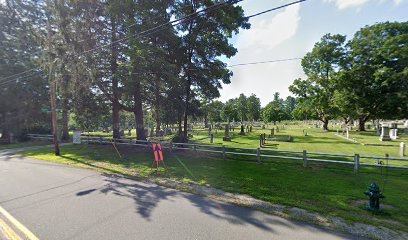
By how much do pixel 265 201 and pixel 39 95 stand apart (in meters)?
30.9

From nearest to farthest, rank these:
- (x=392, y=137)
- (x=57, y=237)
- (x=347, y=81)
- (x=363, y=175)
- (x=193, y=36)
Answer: (x=57, y=237)
(x=363, y=175)
(x=193, y=36)
(x=392, y=137)
(x=347, y=81)

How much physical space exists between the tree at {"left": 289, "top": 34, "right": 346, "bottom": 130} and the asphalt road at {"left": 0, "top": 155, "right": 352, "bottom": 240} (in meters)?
34.0

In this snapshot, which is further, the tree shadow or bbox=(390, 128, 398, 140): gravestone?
bbox=(390, 128, 398, 140): gravestone

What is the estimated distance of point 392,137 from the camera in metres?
21.8

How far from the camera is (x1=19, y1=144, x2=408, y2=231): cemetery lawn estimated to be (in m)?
5.24

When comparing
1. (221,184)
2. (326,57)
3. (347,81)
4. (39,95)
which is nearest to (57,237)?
(221,184)

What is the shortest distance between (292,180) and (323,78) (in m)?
35.5

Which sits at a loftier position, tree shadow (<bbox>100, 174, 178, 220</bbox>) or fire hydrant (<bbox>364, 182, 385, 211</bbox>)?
fire hydrant (<bbox>364, 182, 385, 211</bbox>)

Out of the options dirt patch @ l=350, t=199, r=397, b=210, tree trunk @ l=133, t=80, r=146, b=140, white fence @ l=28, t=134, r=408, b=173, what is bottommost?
dirt patch @ l=350, t=199, r=397, b=210

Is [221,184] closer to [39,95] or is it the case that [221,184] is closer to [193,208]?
[193,208]

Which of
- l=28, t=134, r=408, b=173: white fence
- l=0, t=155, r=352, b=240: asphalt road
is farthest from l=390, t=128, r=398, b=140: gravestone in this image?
l=0, t=155, r=352, b=240: asphalt road

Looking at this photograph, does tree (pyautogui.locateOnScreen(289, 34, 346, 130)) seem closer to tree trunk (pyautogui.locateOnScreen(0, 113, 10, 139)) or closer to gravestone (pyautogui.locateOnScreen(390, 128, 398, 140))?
gravestone (pyautogui.locateOnScreen(390, 128, 398, 140))

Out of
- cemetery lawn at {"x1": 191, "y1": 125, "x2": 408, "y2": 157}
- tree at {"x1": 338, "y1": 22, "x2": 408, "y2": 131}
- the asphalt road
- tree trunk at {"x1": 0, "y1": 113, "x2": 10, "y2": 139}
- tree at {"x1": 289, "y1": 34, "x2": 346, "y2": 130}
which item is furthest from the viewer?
tree at {"x1": 289, "y1": 34, "x2": 346, "y2": 130}

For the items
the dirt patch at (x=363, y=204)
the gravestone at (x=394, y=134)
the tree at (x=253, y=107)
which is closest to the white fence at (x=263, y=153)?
the dirt patch at (x=363, y=204)
